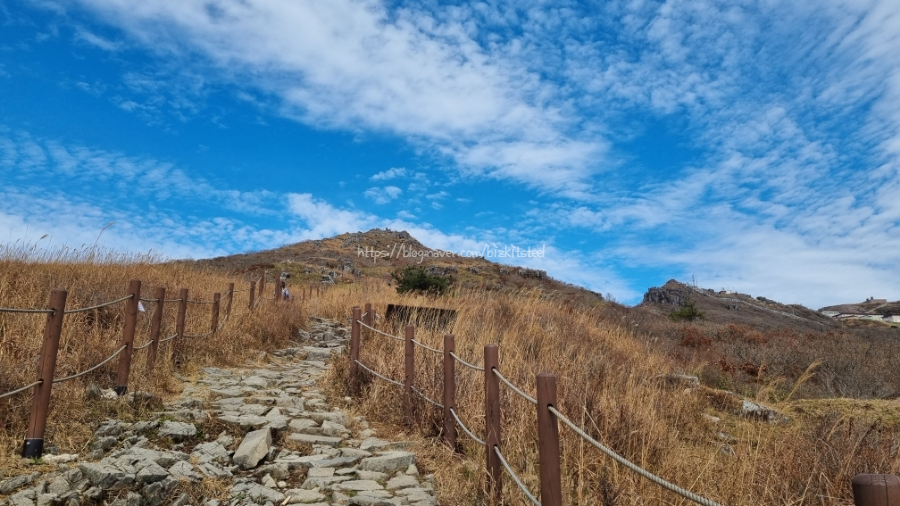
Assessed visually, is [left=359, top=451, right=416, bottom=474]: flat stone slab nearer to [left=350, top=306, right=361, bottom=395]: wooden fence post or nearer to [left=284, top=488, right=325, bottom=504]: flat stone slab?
[left=284, top=488, right=325, bottom=504]: flat stone slab

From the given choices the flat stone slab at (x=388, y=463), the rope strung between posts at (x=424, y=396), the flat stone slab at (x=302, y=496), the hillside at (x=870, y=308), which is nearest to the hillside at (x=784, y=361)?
the rope strung between posts at (x=424, y=396)

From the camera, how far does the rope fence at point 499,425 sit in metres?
2.77

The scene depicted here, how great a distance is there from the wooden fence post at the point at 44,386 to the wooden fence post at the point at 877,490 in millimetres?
5728

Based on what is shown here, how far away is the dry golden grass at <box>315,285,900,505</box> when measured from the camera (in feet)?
13.1

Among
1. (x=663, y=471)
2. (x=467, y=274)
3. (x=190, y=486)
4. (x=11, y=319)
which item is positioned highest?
(x=467, y=274)

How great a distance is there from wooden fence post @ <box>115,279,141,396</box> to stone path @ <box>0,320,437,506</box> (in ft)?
1.37

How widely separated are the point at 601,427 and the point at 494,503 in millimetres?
1702

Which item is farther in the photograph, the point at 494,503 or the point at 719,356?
the point at 719,356

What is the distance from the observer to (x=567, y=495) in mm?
4137

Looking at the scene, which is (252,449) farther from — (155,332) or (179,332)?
(179,332)

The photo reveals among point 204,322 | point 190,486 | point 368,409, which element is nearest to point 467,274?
point 204,322

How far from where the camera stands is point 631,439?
5254 mm

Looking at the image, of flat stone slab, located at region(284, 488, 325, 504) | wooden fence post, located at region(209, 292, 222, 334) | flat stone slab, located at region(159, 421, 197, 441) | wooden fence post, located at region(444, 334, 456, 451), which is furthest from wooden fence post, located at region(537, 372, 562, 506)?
wooden fence post, located at region(209, 292, 222, 334)

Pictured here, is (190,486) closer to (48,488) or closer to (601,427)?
(48,488)
